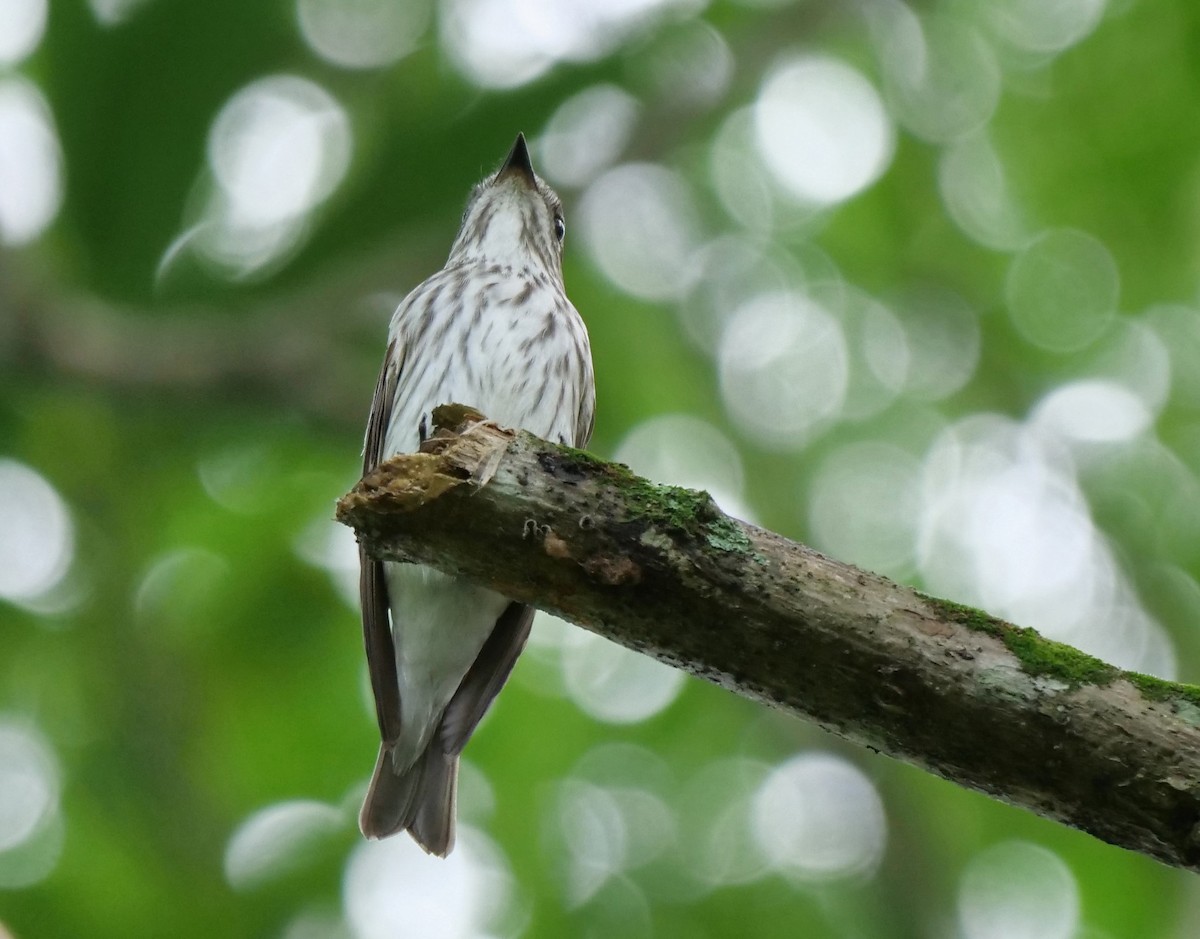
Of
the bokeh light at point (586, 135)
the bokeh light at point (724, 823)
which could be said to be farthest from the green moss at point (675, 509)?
the bokeh light at point (724, 823)

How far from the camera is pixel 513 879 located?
6855 millimetres

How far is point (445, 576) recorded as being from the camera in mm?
4441

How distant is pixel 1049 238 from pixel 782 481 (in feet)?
6.84

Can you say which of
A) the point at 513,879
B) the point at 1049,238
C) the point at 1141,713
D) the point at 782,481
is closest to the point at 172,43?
the point at 782,481

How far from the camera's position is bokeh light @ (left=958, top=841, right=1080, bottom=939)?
6.61m

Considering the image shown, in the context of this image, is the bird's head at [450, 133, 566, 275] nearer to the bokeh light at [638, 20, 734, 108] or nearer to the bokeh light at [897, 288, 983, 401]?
the bokeh light at [638, 20, 734, 108]

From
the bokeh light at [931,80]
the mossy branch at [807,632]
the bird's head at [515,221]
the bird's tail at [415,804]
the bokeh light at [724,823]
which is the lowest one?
the mossy branch at [807,632]

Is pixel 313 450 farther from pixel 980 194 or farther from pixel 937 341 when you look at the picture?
pixel 980 194

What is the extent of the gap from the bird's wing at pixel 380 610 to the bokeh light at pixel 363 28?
313 centimetres

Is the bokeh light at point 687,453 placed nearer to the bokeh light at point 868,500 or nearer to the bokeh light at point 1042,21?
the bokeh light at point 868,500

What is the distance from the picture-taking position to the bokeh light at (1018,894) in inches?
260

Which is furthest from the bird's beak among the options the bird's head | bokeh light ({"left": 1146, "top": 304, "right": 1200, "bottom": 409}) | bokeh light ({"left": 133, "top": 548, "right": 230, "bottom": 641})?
bokeh light ({"left": 1146, "top": 304, "right": 1200, "bottom": 409})

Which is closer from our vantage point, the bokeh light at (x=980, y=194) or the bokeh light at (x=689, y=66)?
the bokeh light at (x=689, y=66)

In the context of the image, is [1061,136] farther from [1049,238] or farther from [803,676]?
[803,676]
